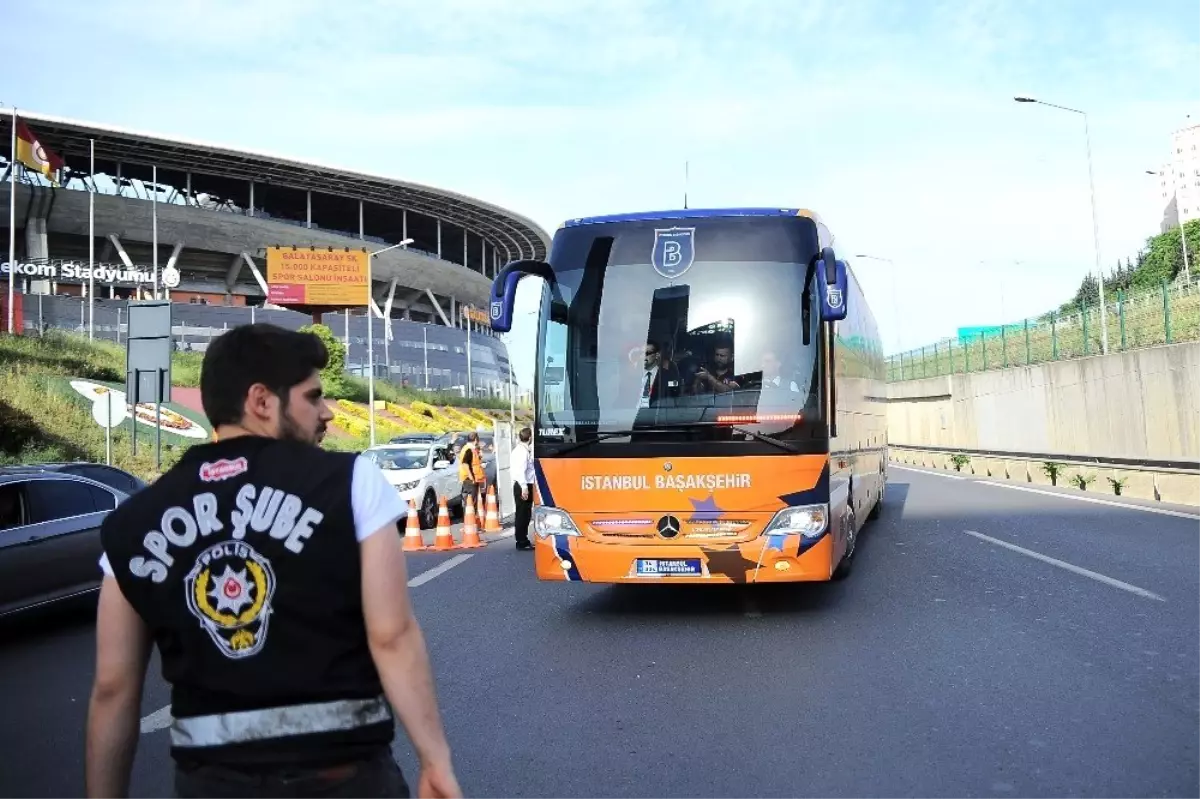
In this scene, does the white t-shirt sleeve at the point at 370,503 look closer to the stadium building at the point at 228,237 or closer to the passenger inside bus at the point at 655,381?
the passenger inside bus at the point at 655,381

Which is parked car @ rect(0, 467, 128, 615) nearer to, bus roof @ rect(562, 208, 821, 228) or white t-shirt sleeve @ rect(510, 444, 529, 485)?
bus roof @ rect(562, 208, 821, 228)

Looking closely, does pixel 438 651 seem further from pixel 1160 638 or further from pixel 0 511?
pixel 1160 638

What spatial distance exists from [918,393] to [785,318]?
42.8m

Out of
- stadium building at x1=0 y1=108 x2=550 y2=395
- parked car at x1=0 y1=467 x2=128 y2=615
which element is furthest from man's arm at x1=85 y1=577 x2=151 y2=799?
stadium building at x1=0 y1=108 x2=550 y2=395

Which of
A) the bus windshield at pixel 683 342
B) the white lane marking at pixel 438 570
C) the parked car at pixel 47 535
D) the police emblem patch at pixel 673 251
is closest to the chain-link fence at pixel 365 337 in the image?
the white lane marking at pixel 438 570

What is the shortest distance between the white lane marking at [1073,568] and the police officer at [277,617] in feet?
28.2

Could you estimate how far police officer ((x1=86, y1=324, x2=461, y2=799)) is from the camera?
2.31 metres

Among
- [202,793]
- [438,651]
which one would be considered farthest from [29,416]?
[202,793]

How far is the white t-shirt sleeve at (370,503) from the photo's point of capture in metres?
2.32

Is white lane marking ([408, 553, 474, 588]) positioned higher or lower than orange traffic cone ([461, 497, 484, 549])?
lower

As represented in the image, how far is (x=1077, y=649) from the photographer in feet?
24.8

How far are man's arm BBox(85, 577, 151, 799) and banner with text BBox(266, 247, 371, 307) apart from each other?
6561 centimetres

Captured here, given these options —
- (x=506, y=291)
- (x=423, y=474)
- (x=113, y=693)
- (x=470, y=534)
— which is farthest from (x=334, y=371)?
(x=113, y=693)

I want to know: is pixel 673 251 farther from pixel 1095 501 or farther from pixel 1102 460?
pixel 1102 460
